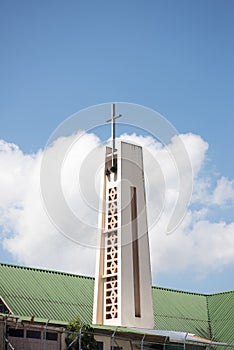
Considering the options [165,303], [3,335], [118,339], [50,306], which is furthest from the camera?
[165,303]

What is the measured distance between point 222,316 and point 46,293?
15.2 m

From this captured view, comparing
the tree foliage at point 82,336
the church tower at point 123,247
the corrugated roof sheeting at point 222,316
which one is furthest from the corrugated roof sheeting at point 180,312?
the tree foliage at point 82,336

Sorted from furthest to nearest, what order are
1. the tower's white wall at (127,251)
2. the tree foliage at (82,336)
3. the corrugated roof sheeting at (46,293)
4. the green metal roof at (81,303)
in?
the tower's white wall at (127,251) < the green metal roof at (81,303) < the corrugated roof sheeting at (46,293) < the tree foliage at (82,336)

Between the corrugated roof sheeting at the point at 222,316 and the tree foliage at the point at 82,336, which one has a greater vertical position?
the corrugated roof sheeting at the point at 222,316

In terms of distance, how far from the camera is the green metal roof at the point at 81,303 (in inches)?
1629

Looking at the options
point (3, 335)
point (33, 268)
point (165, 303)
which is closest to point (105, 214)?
point (33, 268)

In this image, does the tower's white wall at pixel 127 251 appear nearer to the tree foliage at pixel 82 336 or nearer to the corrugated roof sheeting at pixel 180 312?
the corrugated roof sheeting at pixel 180 312

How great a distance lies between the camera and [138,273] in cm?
4372

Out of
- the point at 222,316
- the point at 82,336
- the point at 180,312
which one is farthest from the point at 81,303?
the point at 222,316

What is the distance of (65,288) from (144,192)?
25.9 feet

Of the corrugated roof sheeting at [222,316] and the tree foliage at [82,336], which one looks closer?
the tree foliage at [82,336]

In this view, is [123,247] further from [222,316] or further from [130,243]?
[222,316]

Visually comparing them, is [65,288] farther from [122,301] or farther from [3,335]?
[3,335]

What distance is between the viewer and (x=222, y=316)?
52406 mm
